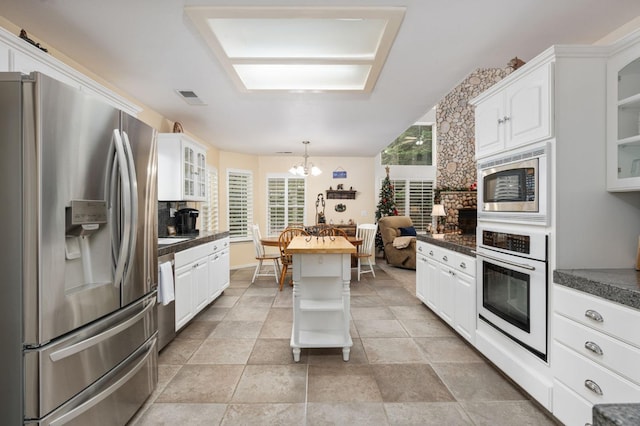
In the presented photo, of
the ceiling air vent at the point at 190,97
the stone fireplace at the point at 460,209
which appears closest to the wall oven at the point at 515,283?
the ceiling air vent at the point at 190,97

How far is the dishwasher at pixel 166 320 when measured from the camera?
2.42 m

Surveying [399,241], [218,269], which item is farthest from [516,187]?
[399,241]

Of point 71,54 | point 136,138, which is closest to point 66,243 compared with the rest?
point 136,138

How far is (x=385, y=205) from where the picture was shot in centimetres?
712

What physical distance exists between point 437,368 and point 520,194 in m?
1.47

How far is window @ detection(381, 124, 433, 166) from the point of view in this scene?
A: 309 inches

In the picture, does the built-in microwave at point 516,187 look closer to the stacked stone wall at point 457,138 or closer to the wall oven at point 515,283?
the wall oven at point 515,283

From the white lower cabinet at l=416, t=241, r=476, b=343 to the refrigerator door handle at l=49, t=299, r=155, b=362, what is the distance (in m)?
2.50

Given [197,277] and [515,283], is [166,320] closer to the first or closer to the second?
[197,277]

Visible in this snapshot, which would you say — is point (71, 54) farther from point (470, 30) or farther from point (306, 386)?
point (306, 386)

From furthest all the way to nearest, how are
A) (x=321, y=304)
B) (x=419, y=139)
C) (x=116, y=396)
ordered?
1. (x=419, y=139)
2. (x=321, y=304)
3. (x=116, y=396)

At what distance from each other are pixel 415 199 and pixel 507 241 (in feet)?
19.4

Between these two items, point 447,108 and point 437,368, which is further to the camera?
point 447,108

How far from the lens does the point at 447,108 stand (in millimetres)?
7141
